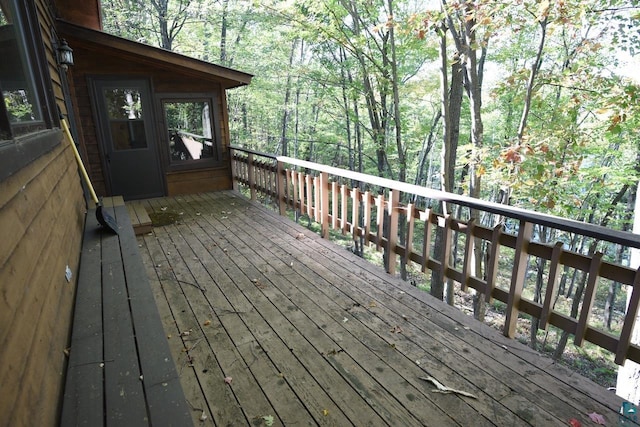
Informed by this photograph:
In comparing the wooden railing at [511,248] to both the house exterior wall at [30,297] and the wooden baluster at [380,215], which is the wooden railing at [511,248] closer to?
the wooden baluster at [380,215]

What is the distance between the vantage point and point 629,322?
5.76ft

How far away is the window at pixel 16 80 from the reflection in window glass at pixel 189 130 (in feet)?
14.0

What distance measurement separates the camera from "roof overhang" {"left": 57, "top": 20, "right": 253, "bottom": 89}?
483 centimetres

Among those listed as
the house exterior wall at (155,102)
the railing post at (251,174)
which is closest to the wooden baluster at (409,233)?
the railing post at (251,174)

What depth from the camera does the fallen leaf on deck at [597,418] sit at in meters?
1.65

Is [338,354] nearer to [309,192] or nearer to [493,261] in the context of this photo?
[493,261]

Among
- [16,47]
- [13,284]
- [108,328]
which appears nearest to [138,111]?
[16,47]

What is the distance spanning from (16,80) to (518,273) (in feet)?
9.79

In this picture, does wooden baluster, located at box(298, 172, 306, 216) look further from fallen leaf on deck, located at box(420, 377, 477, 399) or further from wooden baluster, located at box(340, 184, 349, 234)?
fallen leaf on deck, located at box(420, 377, 477, 399)

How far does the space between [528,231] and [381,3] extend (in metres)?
8.19

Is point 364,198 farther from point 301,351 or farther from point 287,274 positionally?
point 301,351

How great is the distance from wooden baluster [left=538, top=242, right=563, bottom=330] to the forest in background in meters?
3.28

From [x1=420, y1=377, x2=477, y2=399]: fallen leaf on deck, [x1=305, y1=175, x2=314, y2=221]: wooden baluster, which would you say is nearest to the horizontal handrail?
[x1=420, y1=377, x2=477, y2=399]: fallen leaf on deck

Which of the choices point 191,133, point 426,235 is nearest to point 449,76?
point 191,133
